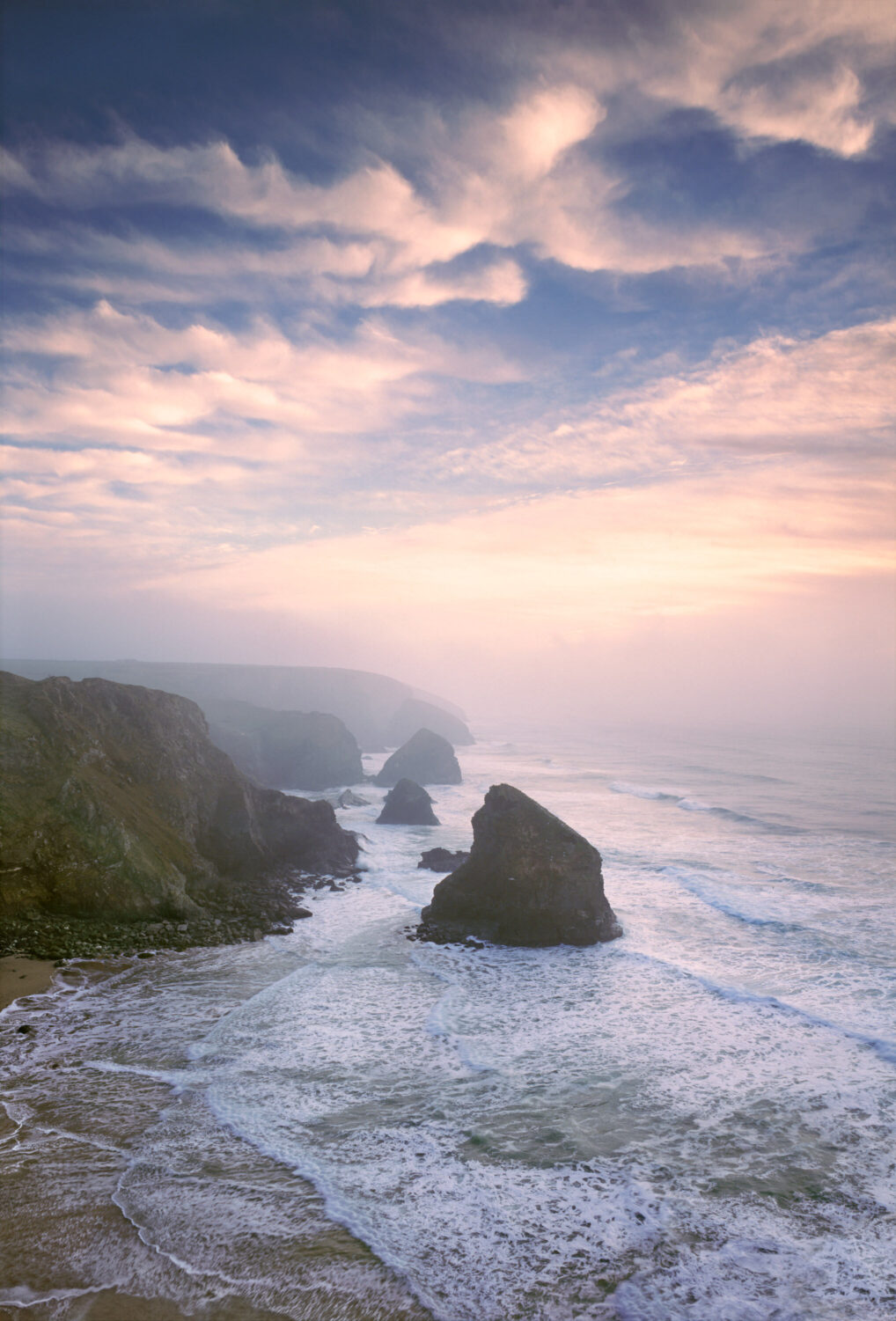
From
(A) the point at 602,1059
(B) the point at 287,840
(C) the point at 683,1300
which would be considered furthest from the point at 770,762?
(C) the point at 683,1300

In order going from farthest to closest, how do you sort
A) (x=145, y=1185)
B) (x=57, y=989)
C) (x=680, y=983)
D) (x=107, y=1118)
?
1. (x=680, y=983)
2. (x=57, y=989)
3. (x=107, y=1118)
4. (x=145, y=1185)

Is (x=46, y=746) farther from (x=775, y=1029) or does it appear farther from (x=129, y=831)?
(x=775, y=1029)

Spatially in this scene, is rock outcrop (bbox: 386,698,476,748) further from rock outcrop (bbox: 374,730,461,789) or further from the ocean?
the ocean

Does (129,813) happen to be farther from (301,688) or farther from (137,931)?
(301,688)

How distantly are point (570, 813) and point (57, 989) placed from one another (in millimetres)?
44149

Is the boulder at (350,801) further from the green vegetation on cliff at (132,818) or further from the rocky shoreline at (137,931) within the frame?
the rocky shoreline at (137,931)

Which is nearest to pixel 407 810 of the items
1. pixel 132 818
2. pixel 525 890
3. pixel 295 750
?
pixel 295 750

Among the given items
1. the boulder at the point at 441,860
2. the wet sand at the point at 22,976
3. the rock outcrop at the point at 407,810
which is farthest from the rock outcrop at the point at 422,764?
the wet sand at the point at 22,976

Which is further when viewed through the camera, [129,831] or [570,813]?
[570,813]

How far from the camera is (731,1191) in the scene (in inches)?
451

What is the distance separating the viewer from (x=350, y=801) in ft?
197

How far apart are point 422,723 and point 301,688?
38.4 metres

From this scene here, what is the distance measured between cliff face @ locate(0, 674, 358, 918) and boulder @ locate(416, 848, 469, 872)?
4505mm

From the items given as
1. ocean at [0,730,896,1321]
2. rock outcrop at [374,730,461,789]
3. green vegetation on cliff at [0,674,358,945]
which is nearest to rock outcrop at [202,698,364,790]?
rock outcrop at [374,730,461,789]
